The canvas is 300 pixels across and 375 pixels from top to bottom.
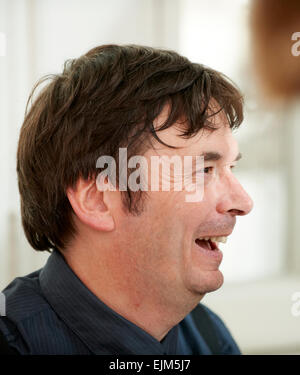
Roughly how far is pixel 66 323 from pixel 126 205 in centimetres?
24

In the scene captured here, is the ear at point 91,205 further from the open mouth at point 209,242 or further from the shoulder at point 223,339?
the shoulder at point 223,339

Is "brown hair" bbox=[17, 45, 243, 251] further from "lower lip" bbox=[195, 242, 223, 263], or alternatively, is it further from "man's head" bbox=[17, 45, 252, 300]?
"lower lip" bbox=[195, 242, 223, 263]

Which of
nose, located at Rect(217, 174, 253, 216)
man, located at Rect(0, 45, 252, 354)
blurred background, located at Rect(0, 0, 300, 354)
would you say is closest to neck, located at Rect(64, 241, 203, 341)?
man, located at Rect(0, 45, 252, 354)

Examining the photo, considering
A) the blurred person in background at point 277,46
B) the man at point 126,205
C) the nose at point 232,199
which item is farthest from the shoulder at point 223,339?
the blurred person in background at point 277,46

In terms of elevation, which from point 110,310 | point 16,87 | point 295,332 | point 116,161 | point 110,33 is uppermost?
point 110,33

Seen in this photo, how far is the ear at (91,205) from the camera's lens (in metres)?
0.83

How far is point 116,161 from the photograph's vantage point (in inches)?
32.4

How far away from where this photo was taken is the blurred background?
112 centimetres

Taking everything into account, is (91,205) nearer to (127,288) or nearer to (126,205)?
(126,205)

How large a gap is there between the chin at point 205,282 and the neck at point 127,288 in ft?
0.07

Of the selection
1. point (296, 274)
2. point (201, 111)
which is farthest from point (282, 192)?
point (201, 111)

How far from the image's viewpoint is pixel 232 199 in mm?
834

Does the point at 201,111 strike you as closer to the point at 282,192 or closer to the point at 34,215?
the point at 34,215
